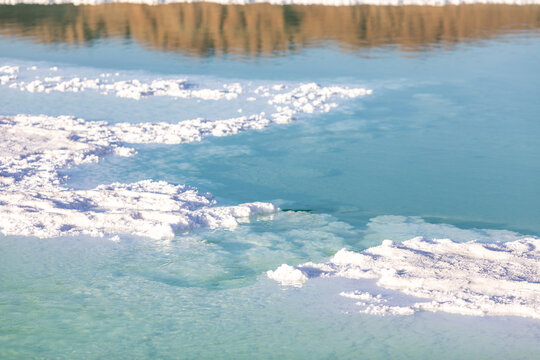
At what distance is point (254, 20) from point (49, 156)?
10.7 metres

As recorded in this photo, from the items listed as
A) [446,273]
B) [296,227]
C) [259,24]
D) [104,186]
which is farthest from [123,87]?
[259,24]

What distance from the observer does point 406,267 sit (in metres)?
4.16

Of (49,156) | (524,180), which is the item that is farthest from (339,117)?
(49,156)

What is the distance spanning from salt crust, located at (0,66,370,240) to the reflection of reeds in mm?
5100

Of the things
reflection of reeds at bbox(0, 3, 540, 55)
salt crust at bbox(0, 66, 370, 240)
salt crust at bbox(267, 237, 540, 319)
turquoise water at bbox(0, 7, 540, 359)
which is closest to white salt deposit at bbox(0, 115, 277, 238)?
salt crust at bbox(0, 66, 370, 240)

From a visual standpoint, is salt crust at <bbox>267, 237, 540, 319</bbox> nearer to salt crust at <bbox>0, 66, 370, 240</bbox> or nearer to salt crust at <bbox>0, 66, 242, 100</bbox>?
salt crust at <bbox>0, 66, 370, 240</bbox>

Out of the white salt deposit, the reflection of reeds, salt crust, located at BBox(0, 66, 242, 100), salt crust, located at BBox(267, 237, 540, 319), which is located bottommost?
salt crust, located at BBox(267, 237, 540, 319)

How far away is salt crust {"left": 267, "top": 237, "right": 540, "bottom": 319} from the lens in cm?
369

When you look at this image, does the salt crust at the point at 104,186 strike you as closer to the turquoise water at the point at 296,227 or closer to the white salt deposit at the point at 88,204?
the white salt deposit at the point at 88,204

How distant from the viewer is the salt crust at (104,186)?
4977 millimetres

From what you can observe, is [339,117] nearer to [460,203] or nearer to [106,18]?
[460,203]

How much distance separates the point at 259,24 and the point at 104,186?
36.0ft

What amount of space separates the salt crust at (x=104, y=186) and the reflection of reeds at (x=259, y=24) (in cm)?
510

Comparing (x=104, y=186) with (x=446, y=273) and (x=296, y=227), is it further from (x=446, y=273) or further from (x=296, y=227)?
(x=446, y=273)
